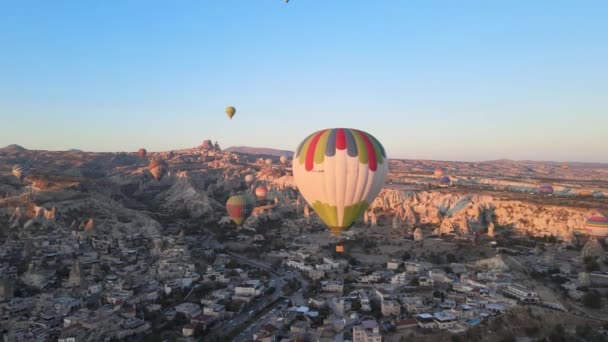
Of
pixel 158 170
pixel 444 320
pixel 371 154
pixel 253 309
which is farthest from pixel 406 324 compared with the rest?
pixel 158 170

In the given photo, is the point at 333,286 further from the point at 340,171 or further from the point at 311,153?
the point at 311,153

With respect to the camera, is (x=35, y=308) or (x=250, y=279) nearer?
(x=35, y=308)

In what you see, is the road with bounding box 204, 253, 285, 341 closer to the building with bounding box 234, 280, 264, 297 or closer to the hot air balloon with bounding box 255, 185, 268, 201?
the building with bounding box 234, 280, 264, 297

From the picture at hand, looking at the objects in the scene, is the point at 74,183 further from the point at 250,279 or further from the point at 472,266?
the point at 472,266

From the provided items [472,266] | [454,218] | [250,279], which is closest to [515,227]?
[454,218]

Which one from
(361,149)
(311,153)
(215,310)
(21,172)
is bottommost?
(215,310)

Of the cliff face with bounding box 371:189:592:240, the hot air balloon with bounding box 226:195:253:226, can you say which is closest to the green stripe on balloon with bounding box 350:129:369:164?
the cliff face with bounding box 371:189:592:240

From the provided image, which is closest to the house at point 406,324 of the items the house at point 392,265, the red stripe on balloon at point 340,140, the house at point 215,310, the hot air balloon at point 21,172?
the red stripe on balloon at point 340,140
